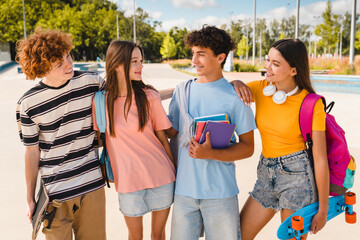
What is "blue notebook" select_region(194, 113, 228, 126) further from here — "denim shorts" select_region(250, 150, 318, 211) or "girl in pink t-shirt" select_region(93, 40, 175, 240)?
"denim shorts" select_region(250, 150, 318, 211)

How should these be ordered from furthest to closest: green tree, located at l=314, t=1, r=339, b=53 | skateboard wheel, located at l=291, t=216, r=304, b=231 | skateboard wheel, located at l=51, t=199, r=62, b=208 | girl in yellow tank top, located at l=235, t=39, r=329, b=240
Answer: green tree, located at l=314, t=1, r=339, b=53
skateboard wheel, located at l=51, t=199, r=62, b=208
girl in yellow tank top, located at l=235, t=39, r=329, b=240
skateboard wheel, located at l=291, t=216, r=304, b=231

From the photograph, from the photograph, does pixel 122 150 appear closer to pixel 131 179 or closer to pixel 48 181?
pixel 131 179

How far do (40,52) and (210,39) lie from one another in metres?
1.06

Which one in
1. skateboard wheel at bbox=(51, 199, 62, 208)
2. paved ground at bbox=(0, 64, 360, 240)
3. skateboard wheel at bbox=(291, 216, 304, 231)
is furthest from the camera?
paved ground at bbox=(0, 64, 360, 240)

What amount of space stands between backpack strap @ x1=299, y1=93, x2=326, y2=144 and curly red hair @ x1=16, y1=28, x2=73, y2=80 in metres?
1.53

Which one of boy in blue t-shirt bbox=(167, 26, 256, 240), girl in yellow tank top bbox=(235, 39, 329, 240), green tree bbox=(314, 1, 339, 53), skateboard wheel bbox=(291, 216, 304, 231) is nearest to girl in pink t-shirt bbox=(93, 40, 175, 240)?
boy in blue t-shirt bbox=(167, 26, 256, 240)

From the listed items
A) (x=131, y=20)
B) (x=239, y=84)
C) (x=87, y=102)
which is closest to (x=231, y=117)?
(x=239, y=84)

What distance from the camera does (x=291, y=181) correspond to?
191cm

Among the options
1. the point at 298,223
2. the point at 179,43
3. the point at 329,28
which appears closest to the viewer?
the point at 298,223

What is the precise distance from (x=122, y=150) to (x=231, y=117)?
28.9 inches

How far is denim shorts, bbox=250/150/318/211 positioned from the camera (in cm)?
188

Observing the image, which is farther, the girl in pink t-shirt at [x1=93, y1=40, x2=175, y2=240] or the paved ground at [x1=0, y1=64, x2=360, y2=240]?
the paved ground at [x1=0, y1=64, x2=360, y2=240]

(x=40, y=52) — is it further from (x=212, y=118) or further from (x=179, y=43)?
(x=179, y=43)

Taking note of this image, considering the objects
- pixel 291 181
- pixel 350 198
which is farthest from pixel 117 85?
pixel 350 198
